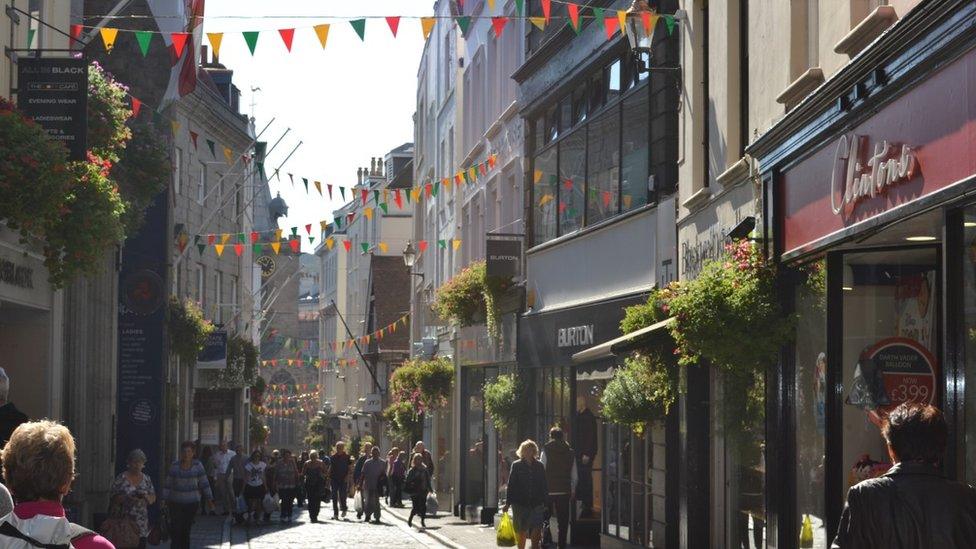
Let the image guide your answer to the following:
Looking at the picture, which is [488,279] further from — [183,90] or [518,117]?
[183,90]

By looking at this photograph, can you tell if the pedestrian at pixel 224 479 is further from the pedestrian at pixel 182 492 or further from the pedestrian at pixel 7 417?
the pedestrian at pixel 7 417

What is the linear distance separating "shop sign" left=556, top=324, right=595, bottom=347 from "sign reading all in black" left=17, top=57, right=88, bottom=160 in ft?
29.2

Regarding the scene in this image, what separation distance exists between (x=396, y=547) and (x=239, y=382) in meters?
21.0

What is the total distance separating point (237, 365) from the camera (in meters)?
42.2

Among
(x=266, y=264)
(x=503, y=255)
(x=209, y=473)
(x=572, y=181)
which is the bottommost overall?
(x=209, y=473)

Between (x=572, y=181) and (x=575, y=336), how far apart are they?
8.06 feet

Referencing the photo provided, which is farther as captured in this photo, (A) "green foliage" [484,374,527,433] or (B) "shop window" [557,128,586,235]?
(A) "green foliage" [484,374,527,433]

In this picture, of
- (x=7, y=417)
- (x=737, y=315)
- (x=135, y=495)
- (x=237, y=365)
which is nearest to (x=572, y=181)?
(x=135, y=495)

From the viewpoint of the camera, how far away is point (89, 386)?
22641mm

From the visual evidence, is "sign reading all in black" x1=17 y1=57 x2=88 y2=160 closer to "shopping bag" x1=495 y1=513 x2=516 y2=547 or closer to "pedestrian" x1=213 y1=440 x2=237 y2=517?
"shopping bag" x1=495 y1=513 x2=516 y2=547

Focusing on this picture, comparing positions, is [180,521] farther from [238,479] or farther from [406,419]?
[406,419]

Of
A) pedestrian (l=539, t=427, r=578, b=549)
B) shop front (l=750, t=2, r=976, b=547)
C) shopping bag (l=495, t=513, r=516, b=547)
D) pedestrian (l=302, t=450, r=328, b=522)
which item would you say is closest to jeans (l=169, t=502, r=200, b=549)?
shopping bag (l=495, t=513, r=516, b=547)

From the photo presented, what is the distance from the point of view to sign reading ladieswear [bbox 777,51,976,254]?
7.90m

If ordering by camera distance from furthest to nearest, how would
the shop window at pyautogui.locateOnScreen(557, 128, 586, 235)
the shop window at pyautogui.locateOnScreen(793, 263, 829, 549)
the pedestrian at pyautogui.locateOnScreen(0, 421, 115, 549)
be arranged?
1. the shop window at pyautogui.locateOnScreen(557, 128, 586, 235)
2. the shop window at pyautogui.locateOnScreen(793, 263, 829, 549)
3. the pedestrian at pyautogui.locateOnScreen(0, 421, 115, 549)
